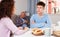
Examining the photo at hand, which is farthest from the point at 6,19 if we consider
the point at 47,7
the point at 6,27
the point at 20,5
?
the point at 20,5

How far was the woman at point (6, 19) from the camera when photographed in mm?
1430

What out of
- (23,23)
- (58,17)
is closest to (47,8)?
(58,17)

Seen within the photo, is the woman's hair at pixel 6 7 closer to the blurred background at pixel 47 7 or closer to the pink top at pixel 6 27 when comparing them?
the pink top at pixel 6 27

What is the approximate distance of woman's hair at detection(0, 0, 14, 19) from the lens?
1.44m

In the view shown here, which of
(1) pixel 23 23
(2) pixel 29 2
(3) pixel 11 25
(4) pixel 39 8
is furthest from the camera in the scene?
(2) pixel 29 2

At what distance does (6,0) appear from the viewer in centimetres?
145

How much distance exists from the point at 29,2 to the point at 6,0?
268cm

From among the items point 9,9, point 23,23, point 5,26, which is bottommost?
point 23,23

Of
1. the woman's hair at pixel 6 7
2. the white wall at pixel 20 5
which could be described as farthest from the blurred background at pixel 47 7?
the woman's hair at pixel 6 7

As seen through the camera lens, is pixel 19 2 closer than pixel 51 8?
No

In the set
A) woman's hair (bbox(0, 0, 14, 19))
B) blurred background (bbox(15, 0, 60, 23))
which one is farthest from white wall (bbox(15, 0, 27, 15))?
woman's hair (bbox(0, 0, 14, 19))

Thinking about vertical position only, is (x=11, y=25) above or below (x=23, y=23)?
above

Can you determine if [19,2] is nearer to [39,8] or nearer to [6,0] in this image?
[39,8]

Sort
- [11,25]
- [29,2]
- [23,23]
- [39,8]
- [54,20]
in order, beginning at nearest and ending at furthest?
[11,25]
[39,8]
[54,20]
[23,23]
[29,2]
